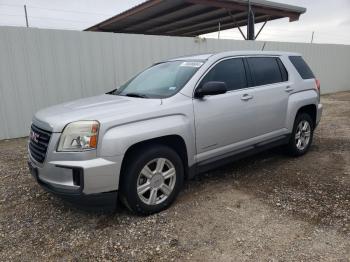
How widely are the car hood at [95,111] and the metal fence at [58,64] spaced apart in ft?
13.8

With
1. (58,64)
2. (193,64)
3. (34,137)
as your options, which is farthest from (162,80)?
(58,64)

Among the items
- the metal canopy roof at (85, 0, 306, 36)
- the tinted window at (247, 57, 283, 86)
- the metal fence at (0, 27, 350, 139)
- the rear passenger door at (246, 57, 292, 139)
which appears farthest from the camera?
the metal canopy roof at (85, 0, 306, 36)

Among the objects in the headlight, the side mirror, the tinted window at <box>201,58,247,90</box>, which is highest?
the tinted window at <box>201,58,247,90</box>

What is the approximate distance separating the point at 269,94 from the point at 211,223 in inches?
87.7

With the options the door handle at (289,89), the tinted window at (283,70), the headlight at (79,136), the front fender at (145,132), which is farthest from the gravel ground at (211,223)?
the tinted window at (283,70)

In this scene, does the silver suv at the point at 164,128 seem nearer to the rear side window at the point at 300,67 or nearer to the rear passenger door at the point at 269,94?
the rear passenger door at the point at 269,94

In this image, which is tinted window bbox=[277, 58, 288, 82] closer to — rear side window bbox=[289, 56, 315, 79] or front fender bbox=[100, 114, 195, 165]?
rear side window bbox=[289, 56, 315, 79]

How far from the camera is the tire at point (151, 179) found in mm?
3332

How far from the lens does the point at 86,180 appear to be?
10.00 feet

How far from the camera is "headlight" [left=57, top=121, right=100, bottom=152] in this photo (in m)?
3.09

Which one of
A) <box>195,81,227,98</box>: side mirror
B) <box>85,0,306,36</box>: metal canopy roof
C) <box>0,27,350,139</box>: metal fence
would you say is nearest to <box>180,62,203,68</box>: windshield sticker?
<box>195,81,227,98</box>: side mirror

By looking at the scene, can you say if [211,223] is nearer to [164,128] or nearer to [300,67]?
[164,128]

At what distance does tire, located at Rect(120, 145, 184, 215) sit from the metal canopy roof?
29.6 ft

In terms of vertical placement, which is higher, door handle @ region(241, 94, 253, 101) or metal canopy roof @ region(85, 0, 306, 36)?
metal canopy roof @ region(85, 0, 306, 36)
